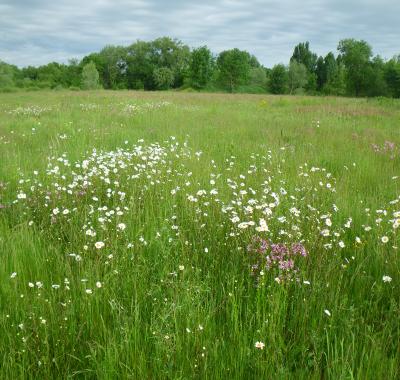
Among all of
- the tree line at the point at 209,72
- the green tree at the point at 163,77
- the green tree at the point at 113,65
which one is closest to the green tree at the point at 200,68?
the tree line at the point at 209,72

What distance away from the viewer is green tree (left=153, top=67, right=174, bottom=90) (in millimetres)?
82812

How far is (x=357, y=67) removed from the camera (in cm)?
6181

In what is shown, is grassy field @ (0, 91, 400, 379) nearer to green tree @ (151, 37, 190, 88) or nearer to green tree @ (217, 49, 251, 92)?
green tree @ (217, 49, 251, 92)

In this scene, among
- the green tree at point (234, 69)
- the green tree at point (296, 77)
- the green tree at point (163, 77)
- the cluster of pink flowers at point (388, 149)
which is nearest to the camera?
the cluster of pink flowers at point (388, 149)

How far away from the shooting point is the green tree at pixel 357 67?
6059 centimetres

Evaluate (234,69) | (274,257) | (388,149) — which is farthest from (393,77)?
(274,257)

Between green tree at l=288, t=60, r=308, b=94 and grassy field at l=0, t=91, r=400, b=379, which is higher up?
green tree at l=288, t=60, r=308, b=94

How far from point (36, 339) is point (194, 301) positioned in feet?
3.43

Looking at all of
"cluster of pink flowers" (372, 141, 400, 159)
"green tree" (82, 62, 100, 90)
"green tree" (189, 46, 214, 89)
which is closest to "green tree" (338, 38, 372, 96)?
"green tree" (189, 46, 214, 89)

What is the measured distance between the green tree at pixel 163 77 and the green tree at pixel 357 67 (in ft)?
123

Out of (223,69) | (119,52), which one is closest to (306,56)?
(223,69)

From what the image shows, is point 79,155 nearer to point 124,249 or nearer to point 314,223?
point 124,249

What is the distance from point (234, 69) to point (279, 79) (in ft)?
37.6

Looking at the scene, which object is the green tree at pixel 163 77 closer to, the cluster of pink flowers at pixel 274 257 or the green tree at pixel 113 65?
the green tree at pixel 113 65
